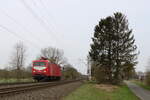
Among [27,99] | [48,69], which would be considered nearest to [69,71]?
[48,69]

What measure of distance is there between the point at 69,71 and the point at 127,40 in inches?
1594

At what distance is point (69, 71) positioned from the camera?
75750 mm

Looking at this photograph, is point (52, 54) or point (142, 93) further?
point (52, 54)

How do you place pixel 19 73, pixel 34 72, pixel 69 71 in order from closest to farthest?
Answer: pixel 34 72 → pixel 19 73 → pixel 69 71

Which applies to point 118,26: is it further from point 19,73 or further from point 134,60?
point 19,73

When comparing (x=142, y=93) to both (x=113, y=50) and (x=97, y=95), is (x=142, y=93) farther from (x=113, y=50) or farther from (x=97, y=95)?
(x=113, y=50)

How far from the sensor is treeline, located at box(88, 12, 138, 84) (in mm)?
38062

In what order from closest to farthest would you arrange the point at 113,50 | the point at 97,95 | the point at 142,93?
the point at 97,95, the point at 142,93, the point at 113,50

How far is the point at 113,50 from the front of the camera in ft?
128

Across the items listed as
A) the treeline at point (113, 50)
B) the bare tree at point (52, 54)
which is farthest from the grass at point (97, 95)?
the bare tree at point (52, 54)

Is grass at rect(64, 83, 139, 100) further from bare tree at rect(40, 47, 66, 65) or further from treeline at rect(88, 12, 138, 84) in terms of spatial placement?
bare tree at rect(40, 47, 66, 65)

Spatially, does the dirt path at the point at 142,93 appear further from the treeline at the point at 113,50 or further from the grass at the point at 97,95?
the treeline at the point at 113,50

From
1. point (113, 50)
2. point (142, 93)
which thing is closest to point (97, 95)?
point (142, 93)

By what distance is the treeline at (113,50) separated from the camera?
38.1 metres
